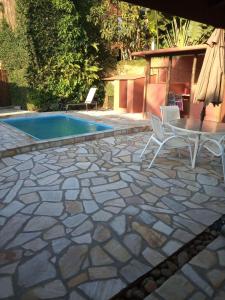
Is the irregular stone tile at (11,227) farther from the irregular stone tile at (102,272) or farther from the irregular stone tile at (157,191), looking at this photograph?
the irregular stone tile at (157,191)

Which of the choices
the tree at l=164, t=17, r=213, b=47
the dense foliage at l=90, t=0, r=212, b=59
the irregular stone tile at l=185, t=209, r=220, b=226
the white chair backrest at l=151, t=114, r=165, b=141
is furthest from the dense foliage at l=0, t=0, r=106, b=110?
the irregular stone tile at l=185, t=209, r=220, b=226

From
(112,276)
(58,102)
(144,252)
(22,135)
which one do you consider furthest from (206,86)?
(58,102)

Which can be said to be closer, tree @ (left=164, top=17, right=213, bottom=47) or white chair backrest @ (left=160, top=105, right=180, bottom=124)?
white chair backrest @ (left=160, top=105, right=180, bottom=124)

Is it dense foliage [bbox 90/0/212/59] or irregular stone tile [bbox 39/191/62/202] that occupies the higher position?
dense foliage [bbox 90/0/212/59]

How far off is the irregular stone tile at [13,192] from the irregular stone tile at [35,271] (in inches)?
56.9

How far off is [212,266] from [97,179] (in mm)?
2456

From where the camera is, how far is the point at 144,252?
2.76 meters

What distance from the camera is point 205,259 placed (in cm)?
266

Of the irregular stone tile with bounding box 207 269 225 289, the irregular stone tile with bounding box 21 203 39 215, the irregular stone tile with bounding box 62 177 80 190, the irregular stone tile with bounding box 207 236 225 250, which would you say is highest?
the irregular stone tile with bounding box 62 177 80 190

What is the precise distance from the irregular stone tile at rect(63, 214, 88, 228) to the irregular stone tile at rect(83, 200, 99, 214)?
128 mm

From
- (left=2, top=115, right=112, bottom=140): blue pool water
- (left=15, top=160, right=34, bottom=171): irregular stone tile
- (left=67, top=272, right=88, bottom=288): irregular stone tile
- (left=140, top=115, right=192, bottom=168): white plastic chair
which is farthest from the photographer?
(left=2, top=115, right=112, bottom=140): blue pool water

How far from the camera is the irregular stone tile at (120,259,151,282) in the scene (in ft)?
7.98

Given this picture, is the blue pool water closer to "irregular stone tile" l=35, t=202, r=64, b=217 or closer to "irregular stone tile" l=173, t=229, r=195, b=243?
"irregular stone tile" l=35, t=202, r=64, b=217

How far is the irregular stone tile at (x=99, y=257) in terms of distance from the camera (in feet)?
8.54
